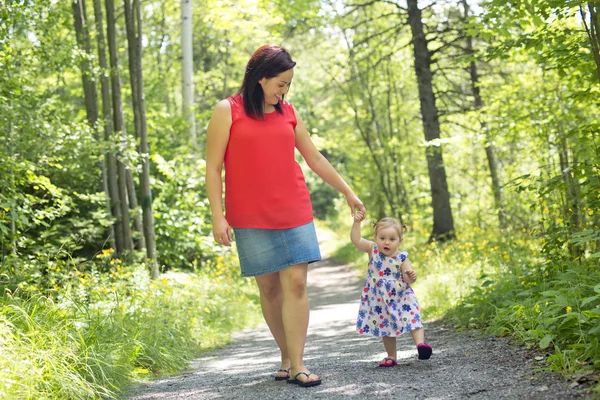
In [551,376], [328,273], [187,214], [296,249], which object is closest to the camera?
[551,376]

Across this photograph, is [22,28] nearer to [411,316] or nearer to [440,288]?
[411,316]

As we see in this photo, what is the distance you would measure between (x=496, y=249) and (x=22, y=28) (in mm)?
6128

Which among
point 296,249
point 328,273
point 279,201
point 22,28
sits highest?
point 22,28

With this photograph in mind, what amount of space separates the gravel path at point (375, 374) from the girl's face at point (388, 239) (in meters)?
0.81

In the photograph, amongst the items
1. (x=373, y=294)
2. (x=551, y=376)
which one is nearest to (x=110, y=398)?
(x=373, y=294)

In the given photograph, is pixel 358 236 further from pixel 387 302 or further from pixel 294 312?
pixel 294 312

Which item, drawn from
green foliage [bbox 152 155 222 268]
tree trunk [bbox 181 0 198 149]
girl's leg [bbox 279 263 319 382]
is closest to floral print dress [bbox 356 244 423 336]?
girl's leg [bbox 279 263 319 382]

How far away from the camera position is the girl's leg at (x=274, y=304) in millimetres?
4598

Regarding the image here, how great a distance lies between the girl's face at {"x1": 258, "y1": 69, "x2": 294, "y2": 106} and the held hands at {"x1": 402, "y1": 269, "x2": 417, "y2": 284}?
1522mm

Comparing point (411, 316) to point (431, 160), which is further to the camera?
point (431, 160)

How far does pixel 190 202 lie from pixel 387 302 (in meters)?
8.49

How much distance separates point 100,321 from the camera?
18.1 feet

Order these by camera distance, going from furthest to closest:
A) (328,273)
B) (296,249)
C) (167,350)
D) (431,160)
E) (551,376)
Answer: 1. (328,273)
2. (431,160)
3. (167,350)
4. (296,249)
5. (551,376)

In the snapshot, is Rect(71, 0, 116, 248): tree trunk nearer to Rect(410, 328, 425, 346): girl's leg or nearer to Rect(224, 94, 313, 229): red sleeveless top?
Rect(224, 94, 313, 229): red sleeveless top
